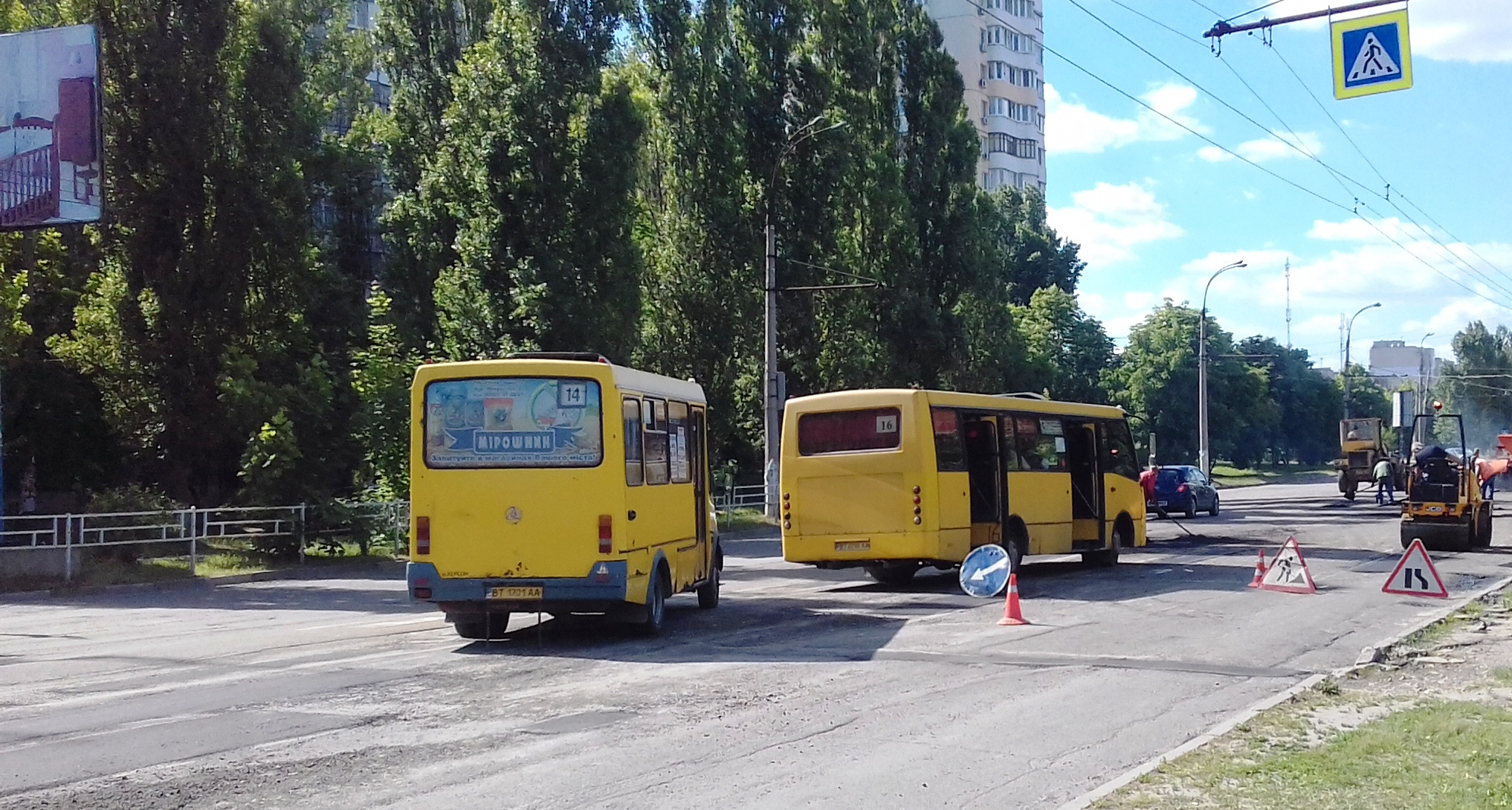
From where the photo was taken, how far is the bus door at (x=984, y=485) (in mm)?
22297

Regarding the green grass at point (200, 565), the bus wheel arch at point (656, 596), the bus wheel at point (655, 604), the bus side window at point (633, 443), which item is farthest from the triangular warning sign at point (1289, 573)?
the green grass at point (200, 565)

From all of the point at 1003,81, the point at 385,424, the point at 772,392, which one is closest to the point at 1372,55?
the point at 385,424

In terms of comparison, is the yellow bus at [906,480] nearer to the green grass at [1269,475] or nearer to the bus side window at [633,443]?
the bus side window at [633,443]

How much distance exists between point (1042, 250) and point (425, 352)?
66.0 metres

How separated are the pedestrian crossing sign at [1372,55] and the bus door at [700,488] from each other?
825cm

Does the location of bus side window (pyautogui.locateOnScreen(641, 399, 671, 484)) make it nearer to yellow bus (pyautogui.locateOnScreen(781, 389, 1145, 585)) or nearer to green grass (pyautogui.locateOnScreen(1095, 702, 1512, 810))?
yellow bus (pyautogui.locateOnScreen(781, 389, 1145, 585))

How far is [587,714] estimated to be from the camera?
10141 mm

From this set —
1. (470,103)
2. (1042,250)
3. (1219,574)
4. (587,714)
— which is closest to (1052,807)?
(587,714)

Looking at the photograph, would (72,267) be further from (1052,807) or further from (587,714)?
(1052,807)

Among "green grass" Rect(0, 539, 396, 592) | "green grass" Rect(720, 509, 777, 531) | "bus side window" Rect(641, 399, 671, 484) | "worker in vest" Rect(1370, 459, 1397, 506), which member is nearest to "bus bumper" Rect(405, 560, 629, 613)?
"bus side window" Rect(641, 399, 671, 484)

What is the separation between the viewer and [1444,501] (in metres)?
28.6

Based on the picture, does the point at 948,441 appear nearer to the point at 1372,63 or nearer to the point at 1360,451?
the point at 1372,63

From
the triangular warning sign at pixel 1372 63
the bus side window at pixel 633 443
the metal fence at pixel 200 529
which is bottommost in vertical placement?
the metal fence at pixel 200 529

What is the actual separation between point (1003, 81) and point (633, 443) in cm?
9217
